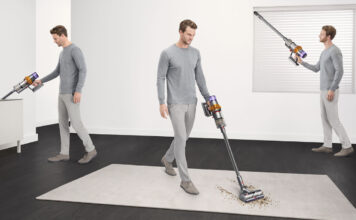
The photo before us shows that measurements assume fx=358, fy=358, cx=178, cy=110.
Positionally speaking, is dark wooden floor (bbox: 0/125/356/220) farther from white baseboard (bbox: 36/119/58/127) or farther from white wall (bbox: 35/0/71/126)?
white wall (bbox: 35/0/71/126)

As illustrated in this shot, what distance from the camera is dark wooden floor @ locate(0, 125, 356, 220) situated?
2.37 m

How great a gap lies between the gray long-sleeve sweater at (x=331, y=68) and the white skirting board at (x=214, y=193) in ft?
4.77

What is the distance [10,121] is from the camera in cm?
→ 429

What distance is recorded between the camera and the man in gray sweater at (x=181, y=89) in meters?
2.79

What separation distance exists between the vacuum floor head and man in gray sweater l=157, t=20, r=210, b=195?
36cm

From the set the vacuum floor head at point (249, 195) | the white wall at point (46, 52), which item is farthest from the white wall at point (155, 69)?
the vacuum floor head at point (249, 195)

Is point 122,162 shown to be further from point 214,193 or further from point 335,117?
point 335,117

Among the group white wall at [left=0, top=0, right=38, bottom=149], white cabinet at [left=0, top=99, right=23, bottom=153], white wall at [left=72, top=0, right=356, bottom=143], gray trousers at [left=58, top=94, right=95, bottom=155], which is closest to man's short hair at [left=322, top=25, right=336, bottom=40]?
white wall at [left=72, top=0, right=356, bottom=143]

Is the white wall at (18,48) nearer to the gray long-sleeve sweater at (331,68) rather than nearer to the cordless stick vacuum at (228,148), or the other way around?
the cordless stick vacuum at (228,148)

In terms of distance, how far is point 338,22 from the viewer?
18.1 ft

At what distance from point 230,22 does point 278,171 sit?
2987 millimetres

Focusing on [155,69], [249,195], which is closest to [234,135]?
[155,69]

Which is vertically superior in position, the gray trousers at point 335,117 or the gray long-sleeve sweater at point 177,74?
the gray long-sleeve sweater at point 177,74

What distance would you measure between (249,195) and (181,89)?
95 cm
